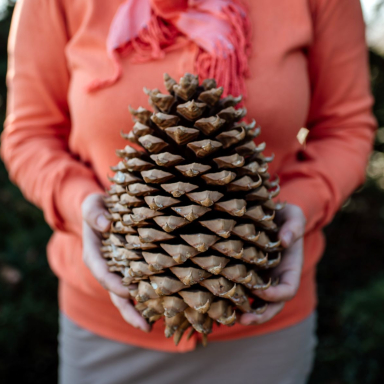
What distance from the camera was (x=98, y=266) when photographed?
2.23 ft

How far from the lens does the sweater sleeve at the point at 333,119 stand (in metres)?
0.88

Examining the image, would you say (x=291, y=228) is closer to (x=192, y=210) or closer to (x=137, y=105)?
(x=192, y=210)

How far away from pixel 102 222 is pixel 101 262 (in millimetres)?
69

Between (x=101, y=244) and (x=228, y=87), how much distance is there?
0.38 metres

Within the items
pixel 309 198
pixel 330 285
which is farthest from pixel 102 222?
pixel 330 285

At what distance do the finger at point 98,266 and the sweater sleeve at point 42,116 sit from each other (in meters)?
0.11

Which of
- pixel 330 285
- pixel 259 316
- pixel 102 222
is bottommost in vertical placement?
pixel 330 285

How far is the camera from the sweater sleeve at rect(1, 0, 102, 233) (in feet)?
2.85

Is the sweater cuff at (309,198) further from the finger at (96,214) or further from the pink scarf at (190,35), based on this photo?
the finger at (96,214)

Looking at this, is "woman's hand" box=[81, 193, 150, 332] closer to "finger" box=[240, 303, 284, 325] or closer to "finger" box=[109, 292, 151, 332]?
"finger" box=[109, 292, 151, 332]

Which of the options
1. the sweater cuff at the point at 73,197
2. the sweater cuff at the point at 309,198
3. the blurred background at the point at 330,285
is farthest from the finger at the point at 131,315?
the blurred background at the point at 330,285

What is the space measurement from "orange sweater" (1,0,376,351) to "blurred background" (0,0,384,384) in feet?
2.19

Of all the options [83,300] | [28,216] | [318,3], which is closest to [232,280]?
[83,300]

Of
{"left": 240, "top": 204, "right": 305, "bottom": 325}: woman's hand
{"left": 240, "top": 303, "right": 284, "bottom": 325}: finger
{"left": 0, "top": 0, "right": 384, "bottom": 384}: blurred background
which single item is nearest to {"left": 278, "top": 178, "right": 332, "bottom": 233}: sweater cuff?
{"left": 240, "top": 204, "right": 305, "bottom": 325}: woman's hand
